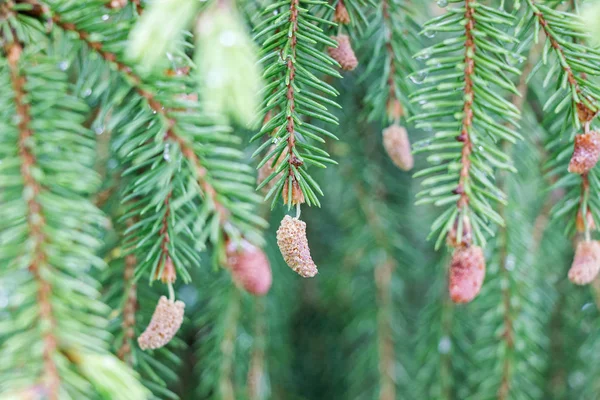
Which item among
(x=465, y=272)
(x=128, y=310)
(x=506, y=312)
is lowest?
(x=506, y=312)

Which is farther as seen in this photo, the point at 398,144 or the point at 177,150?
the point at 398,144

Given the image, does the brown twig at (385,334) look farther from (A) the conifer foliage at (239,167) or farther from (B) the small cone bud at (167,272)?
(B) the small cone bud at (167,272)

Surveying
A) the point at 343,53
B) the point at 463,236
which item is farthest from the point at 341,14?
the point at 463,236

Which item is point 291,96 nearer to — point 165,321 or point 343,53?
point 343,53

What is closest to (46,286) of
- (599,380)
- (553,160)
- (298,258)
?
(298,258)

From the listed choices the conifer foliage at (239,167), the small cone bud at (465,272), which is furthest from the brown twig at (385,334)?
the small cone bud at (465,272)

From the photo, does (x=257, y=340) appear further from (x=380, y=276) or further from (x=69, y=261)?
(x=69, y=261)

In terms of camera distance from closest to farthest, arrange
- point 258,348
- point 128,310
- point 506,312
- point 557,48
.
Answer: point 557,48
point 128,310
point 506,312
point 258,348
